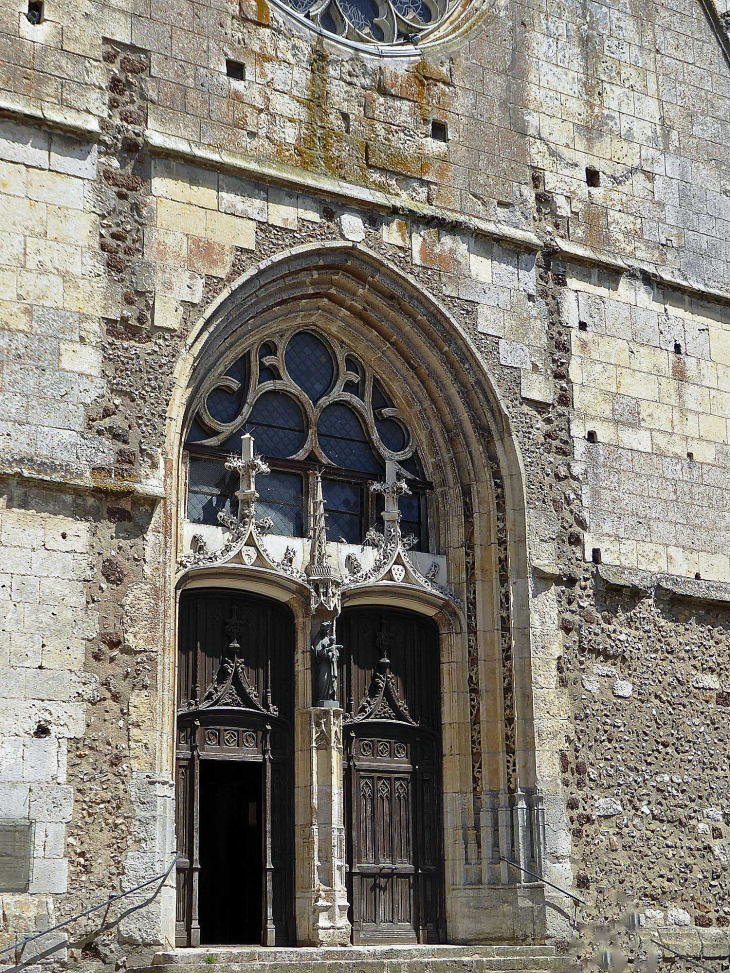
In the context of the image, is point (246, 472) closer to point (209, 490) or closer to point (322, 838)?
point (209, 490)

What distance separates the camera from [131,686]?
8680 millimetres

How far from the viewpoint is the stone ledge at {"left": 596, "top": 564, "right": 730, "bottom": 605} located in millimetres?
10766

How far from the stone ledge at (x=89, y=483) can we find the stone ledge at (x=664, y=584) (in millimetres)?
3494

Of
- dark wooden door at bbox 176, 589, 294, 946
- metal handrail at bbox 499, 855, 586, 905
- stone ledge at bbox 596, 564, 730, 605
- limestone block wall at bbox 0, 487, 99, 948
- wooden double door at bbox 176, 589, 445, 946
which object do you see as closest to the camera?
limestone block wall at bbox 0, 487, 99, 948

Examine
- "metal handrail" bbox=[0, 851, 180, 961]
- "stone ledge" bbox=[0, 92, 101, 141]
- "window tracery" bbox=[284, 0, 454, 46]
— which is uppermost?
"window tracery" bbox=[284, 0, 454, 46]

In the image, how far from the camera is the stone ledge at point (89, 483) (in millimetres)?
8516

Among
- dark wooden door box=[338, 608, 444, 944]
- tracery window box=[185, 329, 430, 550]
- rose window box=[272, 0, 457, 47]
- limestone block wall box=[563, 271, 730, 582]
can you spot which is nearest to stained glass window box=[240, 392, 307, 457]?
tracery window box=[185, 329, 430, 550]

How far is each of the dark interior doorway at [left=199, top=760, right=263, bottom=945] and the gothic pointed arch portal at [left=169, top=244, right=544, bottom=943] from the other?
429mm

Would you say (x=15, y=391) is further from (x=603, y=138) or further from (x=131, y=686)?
(x=603, y=138)

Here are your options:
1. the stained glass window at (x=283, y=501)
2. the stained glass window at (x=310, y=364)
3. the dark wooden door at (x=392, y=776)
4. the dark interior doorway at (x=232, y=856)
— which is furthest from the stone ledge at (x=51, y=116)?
the dark interior doorway at (x=232, y=856)

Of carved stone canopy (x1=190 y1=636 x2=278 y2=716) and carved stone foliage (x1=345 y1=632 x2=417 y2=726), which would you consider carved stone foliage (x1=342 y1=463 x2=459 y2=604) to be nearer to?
carved stone foliage (x1=345 y1=632 x2=417 y2=726)

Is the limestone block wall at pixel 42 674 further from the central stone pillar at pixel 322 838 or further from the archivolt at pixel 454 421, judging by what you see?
the archivolt at pixel 454 421

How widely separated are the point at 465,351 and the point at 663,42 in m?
3.62

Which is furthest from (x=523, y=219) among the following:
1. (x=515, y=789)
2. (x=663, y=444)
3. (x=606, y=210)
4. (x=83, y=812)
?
(x=83, y=812)
